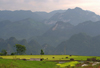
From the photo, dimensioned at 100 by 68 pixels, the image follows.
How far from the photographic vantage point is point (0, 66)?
28234mm

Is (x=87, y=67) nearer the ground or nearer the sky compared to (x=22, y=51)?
nearer the ground

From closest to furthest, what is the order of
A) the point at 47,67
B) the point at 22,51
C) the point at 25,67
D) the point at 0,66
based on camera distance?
the point at 0,66
the point at 25,67
the point at 47,67
the point at 22,51

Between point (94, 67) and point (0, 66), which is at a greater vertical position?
point (0, 66)

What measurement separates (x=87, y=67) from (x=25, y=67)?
13318 millimetres

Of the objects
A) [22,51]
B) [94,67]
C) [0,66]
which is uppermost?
[22,51]

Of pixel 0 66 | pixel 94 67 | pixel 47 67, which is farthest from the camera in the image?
pixel 47 67

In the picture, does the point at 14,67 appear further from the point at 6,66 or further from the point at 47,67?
the point at 47,67

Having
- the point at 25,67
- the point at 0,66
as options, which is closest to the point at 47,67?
the point at 25,67

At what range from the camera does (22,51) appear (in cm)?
10712

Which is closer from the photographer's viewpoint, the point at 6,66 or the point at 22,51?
the point at 6,66

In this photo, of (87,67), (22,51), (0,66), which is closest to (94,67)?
(87,67)

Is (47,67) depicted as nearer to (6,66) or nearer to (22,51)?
(6,66)

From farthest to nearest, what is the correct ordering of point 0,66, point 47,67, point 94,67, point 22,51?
point 22,51, point 47,67, point 94,67, point 0,66

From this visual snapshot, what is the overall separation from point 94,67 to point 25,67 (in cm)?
1451
